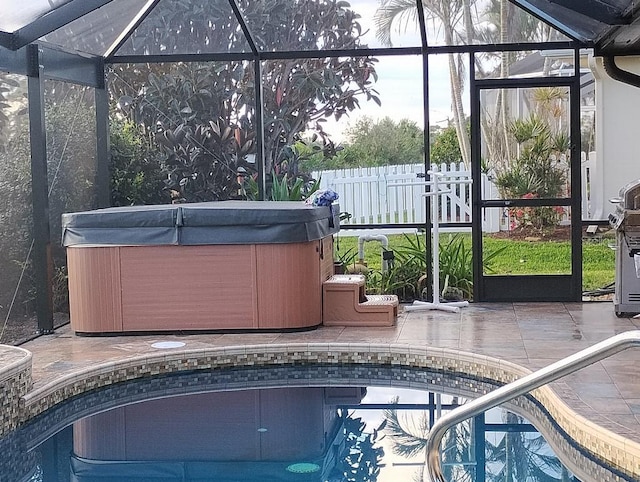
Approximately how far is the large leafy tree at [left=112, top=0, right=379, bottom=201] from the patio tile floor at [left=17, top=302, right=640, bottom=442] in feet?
7.65

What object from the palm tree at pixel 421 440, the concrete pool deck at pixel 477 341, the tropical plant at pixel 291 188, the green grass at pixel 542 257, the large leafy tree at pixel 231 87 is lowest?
the palm tree at pixel 421 440

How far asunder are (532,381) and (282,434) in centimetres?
339

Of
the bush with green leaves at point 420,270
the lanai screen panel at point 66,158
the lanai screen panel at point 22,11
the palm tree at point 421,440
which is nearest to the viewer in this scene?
the palm tree at point 421,440

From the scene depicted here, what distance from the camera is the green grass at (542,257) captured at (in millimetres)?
9227

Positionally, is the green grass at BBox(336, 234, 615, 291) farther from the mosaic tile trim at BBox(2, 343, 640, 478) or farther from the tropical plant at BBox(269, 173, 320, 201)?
the mosaic tile trim at BBox(2, 343, 640, 478)

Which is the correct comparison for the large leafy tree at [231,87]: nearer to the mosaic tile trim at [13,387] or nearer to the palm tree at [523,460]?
the mosaic tile trim at [13,387]

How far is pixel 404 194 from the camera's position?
9.72m

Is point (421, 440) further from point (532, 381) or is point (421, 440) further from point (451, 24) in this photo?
point (451, 24)

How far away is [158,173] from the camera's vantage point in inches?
383

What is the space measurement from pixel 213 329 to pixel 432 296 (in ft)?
8.42

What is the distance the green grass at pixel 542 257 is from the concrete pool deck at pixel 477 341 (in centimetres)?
43

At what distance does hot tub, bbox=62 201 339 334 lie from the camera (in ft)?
25.6

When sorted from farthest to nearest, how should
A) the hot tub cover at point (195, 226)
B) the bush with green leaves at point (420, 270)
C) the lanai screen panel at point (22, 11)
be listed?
the bush with green leaves at point (420, 270)
the hot tub cover at point (195, 226)
the lanai screen panel at point (22, 11)

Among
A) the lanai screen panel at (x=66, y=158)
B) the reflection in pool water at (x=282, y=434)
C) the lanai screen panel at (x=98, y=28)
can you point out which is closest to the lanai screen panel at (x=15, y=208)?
the lanai screen panel at (x=66, y=158)
